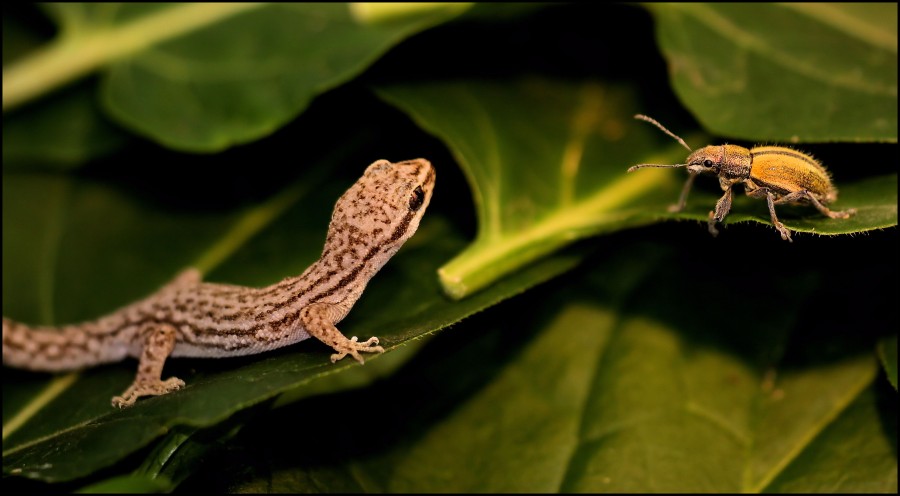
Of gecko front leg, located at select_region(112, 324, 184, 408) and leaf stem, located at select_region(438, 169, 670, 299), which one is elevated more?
gecko front leg, located at select_region(112, 324, 184, 408)

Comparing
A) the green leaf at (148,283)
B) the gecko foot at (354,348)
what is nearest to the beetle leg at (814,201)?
the green leaf at (148,283)

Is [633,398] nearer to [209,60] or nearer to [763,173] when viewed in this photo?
[763,173]

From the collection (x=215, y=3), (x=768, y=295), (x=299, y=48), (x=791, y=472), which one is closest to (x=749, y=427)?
(x=791, y=472)

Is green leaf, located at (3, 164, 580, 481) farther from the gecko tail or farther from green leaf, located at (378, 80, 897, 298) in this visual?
green leaf, located at (378, 80, 897, 298)

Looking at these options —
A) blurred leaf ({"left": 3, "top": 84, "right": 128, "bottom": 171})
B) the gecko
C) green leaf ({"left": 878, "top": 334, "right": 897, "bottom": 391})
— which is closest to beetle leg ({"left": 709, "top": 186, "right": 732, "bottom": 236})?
the gecko

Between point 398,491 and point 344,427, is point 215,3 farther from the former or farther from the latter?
point 398,491

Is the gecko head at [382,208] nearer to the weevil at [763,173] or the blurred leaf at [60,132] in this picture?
the weevil at [763,173]

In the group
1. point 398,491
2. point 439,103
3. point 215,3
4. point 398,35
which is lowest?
point 398,491
